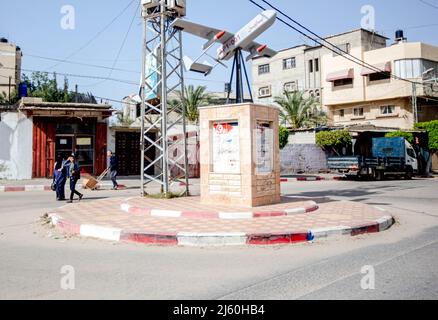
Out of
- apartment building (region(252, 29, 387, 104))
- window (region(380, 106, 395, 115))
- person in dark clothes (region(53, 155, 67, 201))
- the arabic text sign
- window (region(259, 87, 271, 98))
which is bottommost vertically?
person in dark clothes (region(53, 155, 67, 201))

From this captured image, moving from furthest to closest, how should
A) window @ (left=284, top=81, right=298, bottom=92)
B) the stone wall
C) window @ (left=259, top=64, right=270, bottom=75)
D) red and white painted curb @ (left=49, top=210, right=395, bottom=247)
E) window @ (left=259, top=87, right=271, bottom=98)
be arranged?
window @ (left=259, top=64, right=270, bottom=75)
window @ (left=259, top=87, right=271, bottom=98)
window @ (left=284, top=81, right=298, bottom=92)
the stone wall
red and white painted curb @ (left=49, top=210, right=395, bottom=247)

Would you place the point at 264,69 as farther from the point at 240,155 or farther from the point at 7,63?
the point at 240,155

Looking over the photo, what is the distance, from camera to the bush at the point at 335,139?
29.2 metres

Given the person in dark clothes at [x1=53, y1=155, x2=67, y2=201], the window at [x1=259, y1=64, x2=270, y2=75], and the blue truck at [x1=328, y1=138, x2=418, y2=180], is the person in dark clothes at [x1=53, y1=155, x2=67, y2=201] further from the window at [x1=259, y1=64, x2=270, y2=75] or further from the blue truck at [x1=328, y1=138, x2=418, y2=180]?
the window at [x1=259, y1=64, x2=270, y2=75]

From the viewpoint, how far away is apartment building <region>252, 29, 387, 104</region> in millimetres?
42875

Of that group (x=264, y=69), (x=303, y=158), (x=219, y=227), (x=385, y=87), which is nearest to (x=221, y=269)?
(x=219, y=227)

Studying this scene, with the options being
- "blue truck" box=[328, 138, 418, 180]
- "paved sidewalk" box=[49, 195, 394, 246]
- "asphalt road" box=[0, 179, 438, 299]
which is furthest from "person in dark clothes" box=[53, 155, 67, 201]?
"blue truck" box=[328, 138, 418, 180]

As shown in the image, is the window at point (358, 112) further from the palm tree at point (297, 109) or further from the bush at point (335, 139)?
the bush at point (335, 139)

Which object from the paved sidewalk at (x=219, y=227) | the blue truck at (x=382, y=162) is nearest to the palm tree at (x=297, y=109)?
the blue truck at (x=382, y=162)

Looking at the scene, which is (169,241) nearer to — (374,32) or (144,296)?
(144,296)

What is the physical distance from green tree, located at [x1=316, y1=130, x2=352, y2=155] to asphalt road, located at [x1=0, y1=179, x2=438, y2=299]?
22.5 metres

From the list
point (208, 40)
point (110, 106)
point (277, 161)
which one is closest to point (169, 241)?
point (277, 161)

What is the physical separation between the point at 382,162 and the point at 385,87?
15.2 metres

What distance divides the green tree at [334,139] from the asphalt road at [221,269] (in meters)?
22.5
